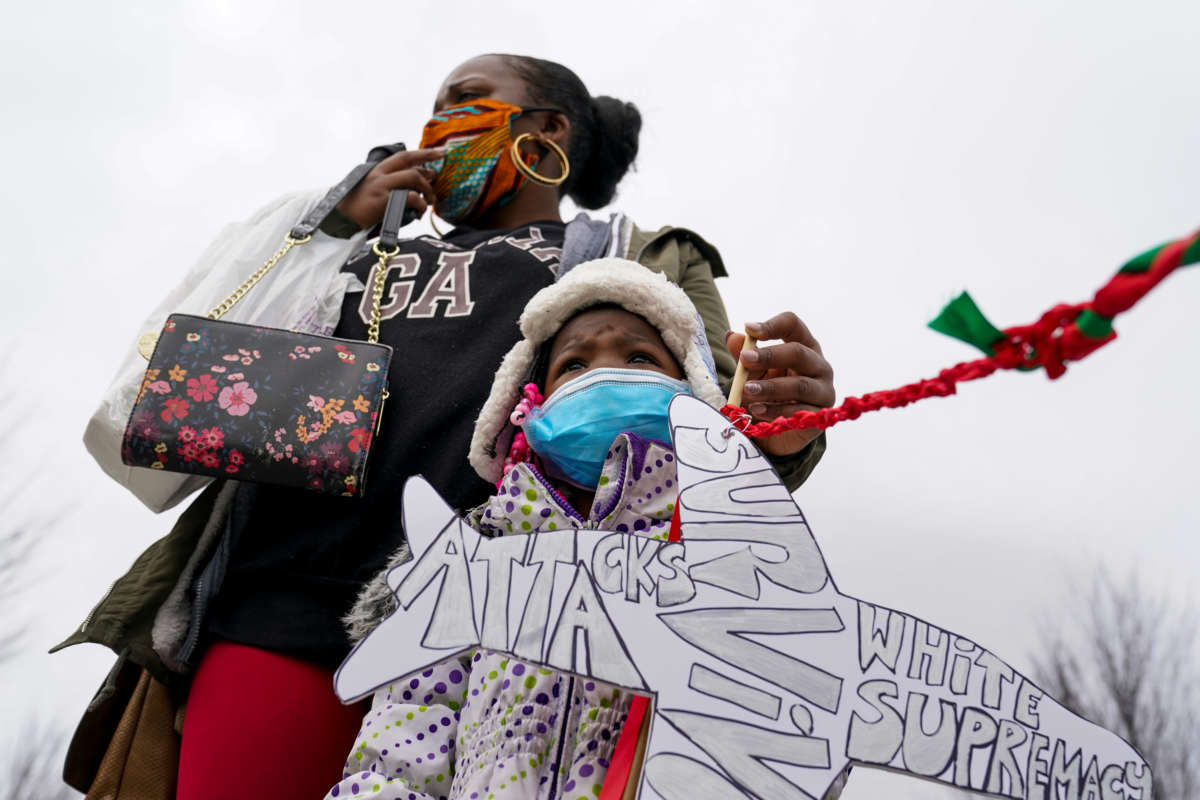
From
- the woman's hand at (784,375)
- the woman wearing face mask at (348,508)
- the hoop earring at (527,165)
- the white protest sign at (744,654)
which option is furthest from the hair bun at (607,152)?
the white protest sign at (744,654)

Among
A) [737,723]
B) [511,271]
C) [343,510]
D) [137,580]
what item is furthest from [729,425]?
[137,580]

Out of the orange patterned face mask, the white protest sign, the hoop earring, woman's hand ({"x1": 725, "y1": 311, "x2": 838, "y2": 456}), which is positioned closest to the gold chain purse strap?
the orange patterned face mask

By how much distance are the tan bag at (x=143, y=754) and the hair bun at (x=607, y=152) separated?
217 centimetres

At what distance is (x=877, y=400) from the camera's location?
1.25m

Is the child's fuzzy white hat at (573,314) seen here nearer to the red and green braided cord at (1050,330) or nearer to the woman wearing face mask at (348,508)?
the woman wearing face mask at (348,508)

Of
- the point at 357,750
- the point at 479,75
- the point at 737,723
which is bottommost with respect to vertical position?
the point at 357,750

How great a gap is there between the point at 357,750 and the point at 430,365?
984mm

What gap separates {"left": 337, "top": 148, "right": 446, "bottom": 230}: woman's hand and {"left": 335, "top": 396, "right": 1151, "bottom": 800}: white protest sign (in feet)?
5.42

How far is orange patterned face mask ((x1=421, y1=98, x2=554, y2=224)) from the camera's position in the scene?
9.93 ft

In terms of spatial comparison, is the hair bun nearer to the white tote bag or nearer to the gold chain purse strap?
the gold chain purse strap

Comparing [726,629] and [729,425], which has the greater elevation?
[729,425]

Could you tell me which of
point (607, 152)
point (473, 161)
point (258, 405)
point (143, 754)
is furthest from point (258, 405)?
point (607, 152)

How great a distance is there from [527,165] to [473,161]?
0.61 feet

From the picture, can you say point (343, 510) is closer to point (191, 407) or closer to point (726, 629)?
point (191, 407)
